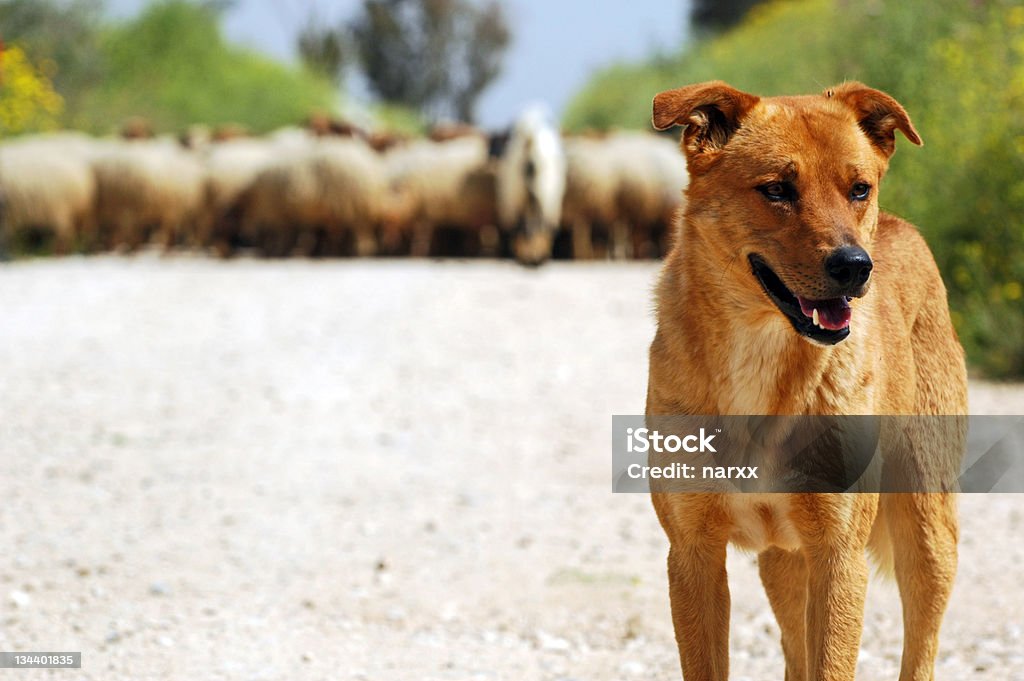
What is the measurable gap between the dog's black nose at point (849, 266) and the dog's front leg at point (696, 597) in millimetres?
773

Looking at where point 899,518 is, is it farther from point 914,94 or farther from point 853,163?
Answer: point 914,94

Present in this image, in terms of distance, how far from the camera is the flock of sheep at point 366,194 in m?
16.3

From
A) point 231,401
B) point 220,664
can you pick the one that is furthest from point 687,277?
point 231,401

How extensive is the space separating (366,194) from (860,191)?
1381cm

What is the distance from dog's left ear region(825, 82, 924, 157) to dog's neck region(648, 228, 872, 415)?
0.55m

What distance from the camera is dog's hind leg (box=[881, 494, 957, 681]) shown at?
13.1 ft

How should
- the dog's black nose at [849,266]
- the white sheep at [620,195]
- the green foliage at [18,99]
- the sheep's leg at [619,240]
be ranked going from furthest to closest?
1. the green foliage at [18,99]
2. the sheep's leg at [619,240]
3. the white sheep at [620,195]
4. the dog's black nose at [849,266]

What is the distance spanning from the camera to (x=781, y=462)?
3393 mm

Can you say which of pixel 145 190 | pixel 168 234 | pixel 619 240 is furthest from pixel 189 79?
pixel 619 240

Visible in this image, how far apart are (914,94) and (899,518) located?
9.47 metres

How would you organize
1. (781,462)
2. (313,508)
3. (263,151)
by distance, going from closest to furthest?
(781,462)
(313,508)
(263,151)

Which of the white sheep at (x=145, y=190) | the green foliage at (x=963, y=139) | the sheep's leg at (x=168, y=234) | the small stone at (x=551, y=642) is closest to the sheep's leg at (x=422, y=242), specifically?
the white sheep at (x=145, y=190)

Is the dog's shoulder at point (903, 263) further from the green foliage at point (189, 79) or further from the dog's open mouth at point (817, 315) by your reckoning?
the green foliage at point (189, 79)

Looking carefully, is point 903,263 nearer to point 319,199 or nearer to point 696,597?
point 696,597
